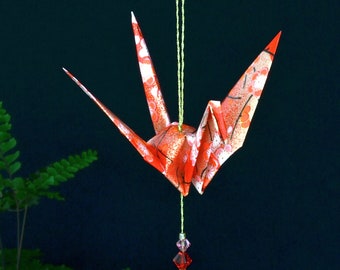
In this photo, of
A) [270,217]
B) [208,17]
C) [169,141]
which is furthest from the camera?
[270,217]

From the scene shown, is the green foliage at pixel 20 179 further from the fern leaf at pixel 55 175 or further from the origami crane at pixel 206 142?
the origami crane at pixel 206 142

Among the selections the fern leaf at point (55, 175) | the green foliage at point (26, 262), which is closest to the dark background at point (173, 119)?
the green foliage at point (26, 262)

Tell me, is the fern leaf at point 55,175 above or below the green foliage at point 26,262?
above

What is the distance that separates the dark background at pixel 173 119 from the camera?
1.60 m

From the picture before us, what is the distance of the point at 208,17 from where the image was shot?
1604 mm

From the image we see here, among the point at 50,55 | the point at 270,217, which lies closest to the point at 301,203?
the point at 270,217

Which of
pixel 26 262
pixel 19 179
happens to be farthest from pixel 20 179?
pixel 26 262

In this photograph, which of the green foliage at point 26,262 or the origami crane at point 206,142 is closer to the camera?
the origami crane at point 206,142

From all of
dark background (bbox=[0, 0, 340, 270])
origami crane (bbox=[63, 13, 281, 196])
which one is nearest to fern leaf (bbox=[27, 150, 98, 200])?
origami crane (bbox=[63, 13, 281, 196])

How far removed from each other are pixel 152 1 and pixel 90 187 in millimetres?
596

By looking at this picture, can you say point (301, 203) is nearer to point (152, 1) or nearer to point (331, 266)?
point (331, 266)

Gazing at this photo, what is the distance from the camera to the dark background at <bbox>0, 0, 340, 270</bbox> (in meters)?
1.60

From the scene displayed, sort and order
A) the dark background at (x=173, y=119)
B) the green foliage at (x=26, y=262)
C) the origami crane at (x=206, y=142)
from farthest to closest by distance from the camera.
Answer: the dark background at (x=173, y=119)
the green foliage at (x=26, y=262)
the origami crane at (x=206, y=142)

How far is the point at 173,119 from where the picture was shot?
5.47ft
